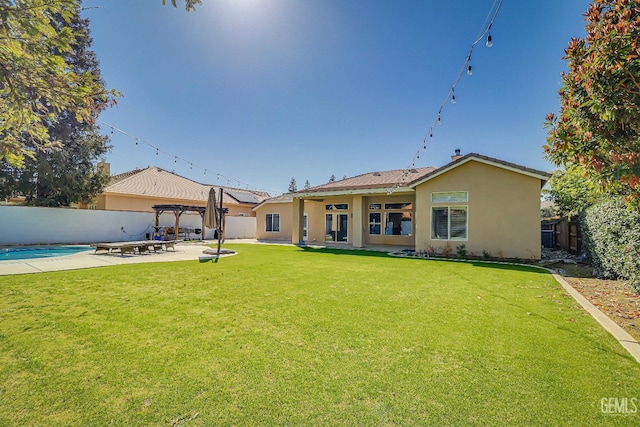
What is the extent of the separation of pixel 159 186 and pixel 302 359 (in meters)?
26.9

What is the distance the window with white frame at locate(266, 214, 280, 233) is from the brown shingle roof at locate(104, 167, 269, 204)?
6486mm

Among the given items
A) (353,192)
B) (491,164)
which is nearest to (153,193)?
(353,192)

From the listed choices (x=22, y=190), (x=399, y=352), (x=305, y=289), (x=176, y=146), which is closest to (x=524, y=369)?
(x=399, y=352)

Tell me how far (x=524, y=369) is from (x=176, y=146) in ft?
68.3

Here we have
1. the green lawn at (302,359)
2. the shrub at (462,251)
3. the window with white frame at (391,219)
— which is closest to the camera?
the green lawn at (302,359)

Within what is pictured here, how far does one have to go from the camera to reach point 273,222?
77.5ft

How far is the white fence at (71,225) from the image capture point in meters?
16.5

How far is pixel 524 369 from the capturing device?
3070 mm

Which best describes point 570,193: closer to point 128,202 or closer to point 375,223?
point 375,223

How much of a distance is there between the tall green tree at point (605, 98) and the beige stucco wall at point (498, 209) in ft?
24.4

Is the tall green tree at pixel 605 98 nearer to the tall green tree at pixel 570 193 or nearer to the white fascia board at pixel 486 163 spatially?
the white fascia board at pixel 486 163

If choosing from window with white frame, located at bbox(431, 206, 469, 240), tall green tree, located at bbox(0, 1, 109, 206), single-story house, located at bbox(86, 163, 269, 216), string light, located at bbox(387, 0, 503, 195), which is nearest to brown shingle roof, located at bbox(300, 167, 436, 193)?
window with white frame, located at bbox(431, 206, 469, 240)

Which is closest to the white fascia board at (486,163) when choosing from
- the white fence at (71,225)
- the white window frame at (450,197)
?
the white window frame at (450,197)

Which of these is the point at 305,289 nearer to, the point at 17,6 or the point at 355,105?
the point at 17,6
